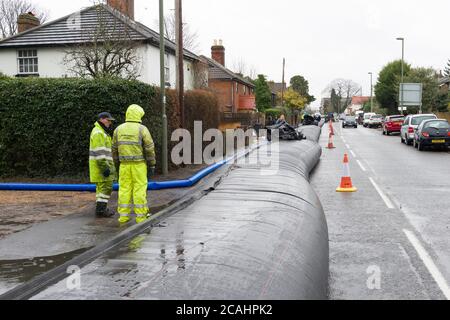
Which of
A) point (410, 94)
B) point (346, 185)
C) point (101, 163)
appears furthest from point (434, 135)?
point (410, 94)

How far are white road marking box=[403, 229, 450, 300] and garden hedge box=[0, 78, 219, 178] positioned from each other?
742cm

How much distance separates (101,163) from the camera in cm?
823

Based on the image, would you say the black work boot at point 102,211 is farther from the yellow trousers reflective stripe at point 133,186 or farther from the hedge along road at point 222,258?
the hedge along road at point 222,258

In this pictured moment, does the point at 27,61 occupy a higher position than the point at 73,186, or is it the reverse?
the point at 27,61

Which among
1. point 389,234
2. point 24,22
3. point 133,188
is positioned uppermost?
point 24,22

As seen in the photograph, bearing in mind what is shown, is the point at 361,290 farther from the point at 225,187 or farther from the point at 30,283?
the point at 30,283

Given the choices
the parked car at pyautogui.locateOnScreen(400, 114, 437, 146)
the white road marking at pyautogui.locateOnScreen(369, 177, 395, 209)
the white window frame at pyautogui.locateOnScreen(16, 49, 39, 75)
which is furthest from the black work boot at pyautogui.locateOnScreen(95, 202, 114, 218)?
the parked car at pyautogui.locateOnScreen(400, 114, 437, 146)

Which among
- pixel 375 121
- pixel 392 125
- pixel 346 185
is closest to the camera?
pixel 346 185

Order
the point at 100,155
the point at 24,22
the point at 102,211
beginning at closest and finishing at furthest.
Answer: the point at 100,155, the point at 102,211, the point at 24,22

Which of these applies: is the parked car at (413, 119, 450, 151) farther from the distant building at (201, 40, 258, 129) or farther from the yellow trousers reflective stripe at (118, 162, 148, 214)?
the yellow trousers reflective stripe at (118, 162, 148, 214)

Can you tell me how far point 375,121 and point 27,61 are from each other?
42.9m

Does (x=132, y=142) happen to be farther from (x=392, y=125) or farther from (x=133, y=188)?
(x=392, y=125)

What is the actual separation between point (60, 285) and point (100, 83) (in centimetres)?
913

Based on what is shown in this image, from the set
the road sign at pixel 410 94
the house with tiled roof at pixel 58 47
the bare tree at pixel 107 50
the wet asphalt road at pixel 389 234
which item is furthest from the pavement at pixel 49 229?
A: the road sign at pixel 410 94
